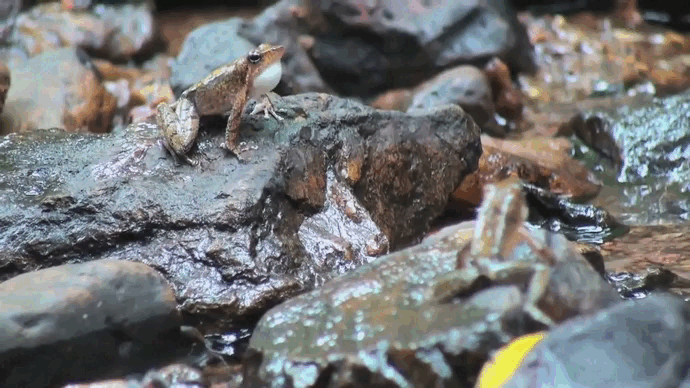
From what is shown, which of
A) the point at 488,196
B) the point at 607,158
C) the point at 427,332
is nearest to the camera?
the point at 427,332

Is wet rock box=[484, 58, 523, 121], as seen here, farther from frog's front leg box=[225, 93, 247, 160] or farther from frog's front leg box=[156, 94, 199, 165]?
frog's front leg box=[156, 94, 199, 165]

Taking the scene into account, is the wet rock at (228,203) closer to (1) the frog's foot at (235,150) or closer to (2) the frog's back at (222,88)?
(1) the frog's foot at (235,150)

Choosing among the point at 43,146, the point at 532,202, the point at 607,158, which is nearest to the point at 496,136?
the point at 607,158

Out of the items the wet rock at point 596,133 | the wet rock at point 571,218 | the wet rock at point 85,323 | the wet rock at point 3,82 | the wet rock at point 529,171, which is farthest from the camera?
the wet rock at point 596,133

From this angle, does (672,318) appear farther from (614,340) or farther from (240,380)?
(240,380)

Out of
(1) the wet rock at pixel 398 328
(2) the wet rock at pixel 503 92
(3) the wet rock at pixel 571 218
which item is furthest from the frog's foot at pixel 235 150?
(2) the wet rock at pixel 503 92

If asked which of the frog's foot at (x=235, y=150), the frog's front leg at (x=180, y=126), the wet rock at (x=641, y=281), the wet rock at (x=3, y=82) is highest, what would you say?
the frog's front leg at (x=180, y=126)

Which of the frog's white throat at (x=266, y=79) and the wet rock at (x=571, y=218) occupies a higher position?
the frog's white throat at (x=266, y=79)

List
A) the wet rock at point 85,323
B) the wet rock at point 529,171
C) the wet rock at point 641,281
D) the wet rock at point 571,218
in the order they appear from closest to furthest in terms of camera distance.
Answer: the wet rock at point 85,323, the wet rock at point 641,281, the wet rock at point 571,218, the wet rock at point 529,171

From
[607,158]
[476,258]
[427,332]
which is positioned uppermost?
[476,258]
